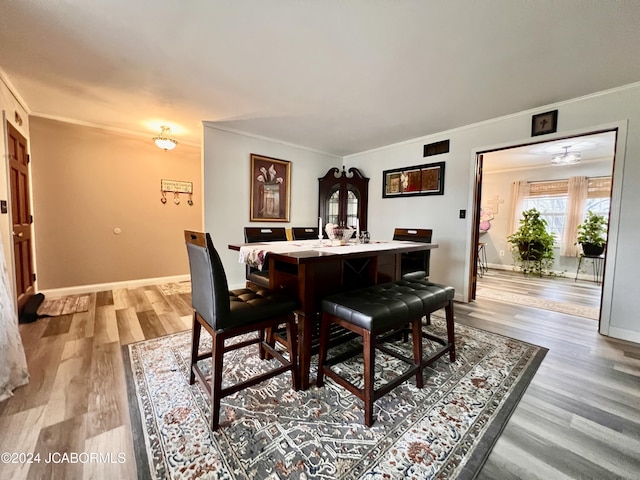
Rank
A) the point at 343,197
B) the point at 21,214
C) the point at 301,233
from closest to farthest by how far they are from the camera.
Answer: the point at 21,214 → the point at 301,233 → the point at 343,197

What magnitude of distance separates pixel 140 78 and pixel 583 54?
140 inches

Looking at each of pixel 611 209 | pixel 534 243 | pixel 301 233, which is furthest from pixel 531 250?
pixel 301 233

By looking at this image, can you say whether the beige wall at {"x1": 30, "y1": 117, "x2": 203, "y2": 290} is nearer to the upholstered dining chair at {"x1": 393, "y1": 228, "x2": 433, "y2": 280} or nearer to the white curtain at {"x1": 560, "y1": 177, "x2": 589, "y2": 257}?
the upholstered dining chair at {"x1": 393, "y1": 228, "x2": 433, "y2": 280}

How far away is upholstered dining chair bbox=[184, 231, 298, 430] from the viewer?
131cm

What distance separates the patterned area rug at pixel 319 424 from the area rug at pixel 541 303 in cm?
187

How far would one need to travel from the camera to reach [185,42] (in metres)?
1.83

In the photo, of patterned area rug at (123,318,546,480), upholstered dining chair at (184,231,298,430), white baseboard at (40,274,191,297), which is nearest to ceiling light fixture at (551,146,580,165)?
patterned area rug at (123,318,546,480)

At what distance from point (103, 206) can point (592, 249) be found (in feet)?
26.9

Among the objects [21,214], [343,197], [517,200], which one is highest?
[517,200]

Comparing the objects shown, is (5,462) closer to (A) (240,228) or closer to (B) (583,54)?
(A) (240,228)

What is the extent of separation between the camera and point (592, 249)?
15.5 feet

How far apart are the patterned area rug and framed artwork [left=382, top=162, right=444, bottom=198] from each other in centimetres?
253

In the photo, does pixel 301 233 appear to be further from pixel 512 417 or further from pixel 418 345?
pixel 512 417

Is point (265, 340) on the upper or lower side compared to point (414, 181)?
lower
